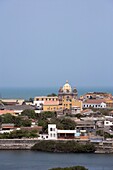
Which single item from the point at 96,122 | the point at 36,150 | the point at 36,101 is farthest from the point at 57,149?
the point at 36,101

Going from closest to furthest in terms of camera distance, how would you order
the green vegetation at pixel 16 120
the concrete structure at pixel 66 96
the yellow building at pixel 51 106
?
the green vegetation at pixel 16 120, the yellow building at pixel 51 106, the concrete structure at pixel 66 96

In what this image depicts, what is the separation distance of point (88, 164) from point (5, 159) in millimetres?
1934

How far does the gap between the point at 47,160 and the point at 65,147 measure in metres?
1.64

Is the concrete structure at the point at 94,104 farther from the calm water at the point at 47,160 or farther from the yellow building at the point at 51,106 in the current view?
Answer: the calm water at the point at 47,160

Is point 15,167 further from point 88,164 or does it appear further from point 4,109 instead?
point 4,109

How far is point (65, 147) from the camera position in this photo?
681 inches

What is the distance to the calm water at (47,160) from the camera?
1475cm

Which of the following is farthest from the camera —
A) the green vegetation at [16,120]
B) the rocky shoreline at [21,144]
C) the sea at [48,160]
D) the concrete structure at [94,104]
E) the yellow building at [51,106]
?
the concrete structure at [94,104]

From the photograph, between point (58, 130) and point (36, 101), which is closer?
point (58, 130)

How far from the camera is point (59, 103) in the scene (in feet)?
92.3

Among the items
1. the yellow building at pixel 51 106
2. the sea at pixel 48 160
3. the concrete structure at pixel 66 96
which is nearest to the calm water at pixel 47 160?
the sea at pixel 48 160

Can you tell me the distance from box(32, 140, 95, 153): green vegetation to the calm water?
1.17ft

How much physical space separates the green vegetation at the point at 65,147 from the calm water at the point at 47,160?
36cm

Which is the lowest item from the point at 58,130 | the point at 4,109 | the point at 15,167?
the point at 15,167
